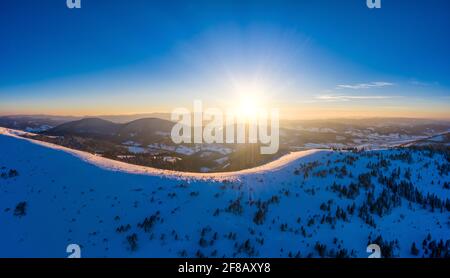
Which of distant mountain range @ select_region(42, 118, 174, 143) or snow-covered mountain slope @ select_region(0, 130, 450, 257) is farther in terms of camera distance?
distant mountain range @ select_region(42, 118, 174, 143)

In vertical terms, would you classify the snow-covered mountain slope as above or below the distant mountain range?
below

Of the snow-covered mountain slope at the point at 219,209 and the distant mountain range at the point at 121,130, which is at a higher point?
the distant mountain range at the point at 121,130

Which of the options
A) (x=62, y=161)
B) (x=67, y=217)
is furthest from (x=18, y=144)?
(x=67, y=217)

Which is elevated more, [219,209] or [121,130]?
[121,130]

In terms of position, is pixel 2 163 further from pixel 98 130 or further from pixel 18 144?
pixel 98 130

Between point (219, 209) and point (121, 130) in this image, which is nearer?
point (219, 209)

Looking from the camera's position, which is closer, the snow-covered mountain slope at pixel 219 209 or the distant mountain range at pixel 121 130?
the snow-covered mountain slope at pixel 219 209

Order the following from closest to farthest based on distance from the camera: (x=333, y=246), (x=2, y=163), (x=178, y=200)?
(x=333, y=246) → (x=178, y=200) → (x=2, y=163)
